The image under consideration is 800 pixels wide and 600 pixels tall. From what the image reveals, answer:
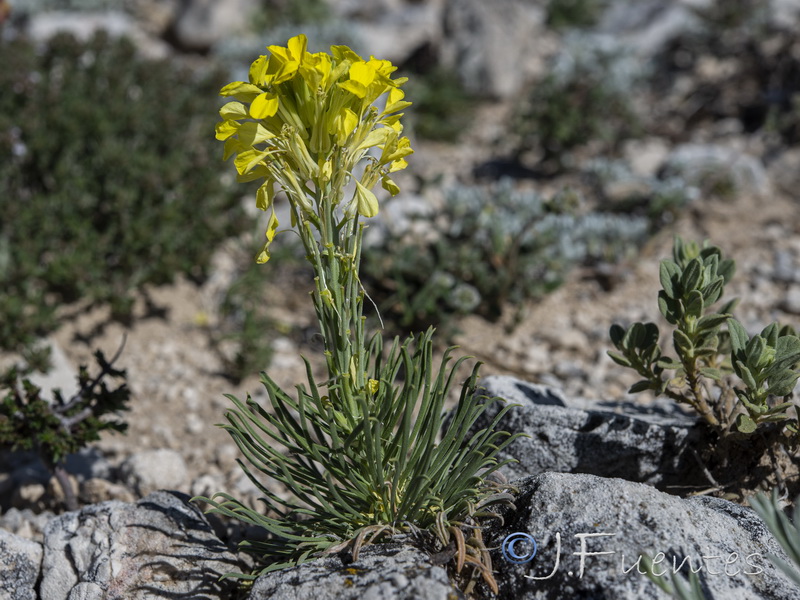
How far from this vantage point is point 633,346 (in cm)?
288

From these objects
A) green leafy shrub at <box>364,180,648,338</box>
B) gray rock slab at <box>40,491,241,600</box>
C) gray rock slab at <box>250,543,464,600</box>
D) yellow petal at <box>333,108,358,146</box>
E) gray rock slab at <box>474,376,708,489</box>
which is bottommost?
gray rock slab at <box>250,543,464,600</box>

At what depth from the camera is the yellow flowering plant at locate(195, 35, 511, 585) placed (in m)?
2.24

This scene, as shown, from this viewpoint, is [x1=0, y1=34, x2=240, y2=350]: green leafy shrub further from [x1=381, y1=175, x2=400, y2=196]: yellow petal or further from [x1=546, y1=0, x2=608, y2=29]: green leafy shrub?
[x1=546, y1=0, x2=608, y2=29]: green leafy shrub

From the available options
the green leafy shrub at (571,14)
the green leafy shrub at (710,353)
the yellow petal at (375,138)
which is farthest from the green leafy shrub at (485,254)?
the green leafy shrub at (571,14)

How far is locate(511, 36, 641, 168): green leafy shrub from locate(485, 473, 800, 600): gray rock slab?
4.53 meters

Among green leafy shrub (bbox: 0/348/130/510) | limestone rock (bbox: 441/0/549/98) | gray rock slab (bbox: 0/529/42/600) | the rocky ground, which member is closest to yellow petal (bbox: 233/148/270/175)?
green leafy shrub (bbox: 0/348/130/510)

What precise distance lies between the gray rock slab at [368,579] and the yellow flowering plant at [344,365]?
2.5 inches

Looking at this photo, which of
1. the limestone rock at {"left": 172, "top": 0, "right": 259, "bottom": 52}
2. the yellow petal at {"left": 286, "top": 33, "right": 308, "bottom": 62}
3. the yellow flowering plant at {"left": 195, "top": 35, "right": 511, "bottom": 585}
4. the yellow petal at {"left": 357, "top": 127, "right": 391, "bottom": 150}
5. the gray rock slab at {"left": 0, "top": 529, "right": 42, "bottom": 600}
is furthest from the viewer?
the limestone rock at {"left": 172, "top": 0, "right": 259, "bottom": 52}

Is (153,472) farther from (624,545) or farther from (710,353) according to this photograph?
(710,353)

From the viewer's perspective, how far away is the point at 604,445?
2998 mm

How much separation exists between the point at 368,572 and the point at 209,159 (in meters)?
4.32

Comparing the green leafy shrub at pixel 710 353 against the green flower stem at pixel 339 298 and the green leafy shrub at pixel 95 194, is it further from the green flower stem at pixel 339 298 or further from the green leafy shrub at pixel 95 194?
the green leafy shrub at pixel 95 194

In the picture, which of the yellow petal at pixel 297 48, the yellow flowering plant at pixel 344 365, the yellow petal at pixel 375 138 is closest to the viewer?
the yellow petal at pixel 297 48
